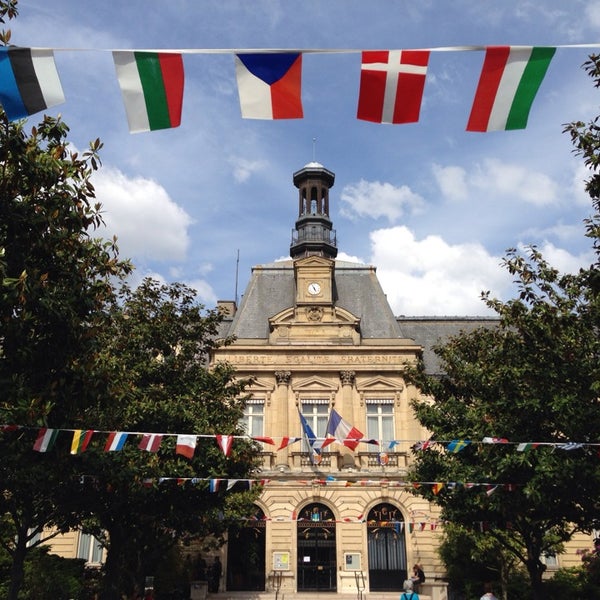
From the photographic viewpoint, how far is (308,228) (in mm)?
39125

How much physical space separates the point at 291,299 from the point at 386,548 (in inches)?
526

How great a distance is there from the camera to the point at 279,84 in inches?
344

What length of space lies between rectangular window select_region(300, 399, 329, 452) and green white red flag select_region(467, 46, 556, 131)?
918 inches

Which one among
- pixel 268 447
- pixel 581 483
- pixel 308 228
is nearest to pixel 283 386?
pixel 268 447

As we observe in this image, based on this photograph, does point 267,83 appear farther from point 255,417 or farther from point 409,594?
point 255,417

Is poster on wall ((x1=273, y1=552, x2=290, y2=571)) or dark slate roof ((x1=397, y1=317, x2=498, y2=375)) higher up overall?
dark slate roof ((x1=397, y1=317, x2=498, y2=375))

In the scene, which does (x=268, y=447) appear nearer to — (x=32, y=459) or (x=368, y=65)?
(x=32, y=459)

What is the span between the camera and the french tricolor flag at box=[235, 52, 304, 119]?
8.66 metres

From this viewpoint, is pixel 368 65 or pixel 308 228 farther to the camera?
pixel 308 228

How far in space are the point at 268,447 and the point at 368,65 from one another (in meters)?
23.7

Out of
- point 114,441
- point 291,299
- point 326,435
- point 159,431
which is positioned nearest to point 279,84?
point 114,441

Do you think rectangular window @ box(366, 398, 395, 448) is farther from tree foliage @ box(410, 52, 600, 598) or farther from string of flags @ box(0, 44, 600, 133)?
string of flags @ box(0, 44, 600, 133)

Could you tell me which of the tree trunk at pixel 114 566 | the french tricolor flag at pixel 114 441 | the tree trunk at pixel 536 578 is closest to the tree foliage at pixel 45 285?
the french tricolor flag at pixel 114 441

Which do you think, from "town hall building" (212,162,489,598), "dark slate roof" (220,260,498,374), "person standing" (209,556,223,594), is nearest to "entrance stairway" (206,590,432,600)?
"person standing" (209,556,223,594)
